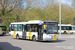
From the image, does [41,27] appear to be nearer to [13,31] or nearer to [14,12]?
[13,31]

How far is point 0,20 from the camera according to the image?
4553 cm

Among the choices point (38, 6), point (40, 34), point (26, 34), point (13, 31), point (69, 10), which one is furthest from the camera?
point (69, 10)

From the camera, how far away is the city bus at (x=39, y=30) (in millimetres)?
20312

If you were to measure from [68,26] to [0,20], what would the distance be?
18.6 metres

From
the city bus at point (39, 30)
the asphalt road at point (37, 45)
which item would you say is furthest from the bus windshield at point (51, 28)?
the asphalt road at point (37, 45)

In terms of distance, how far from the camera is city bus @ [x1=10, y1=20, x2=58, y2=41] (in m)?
20.3

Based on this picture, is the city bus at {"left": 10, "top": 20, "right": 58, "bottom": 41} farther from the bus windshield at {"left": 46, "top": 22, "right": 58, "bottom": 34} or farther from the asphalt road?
the asphalt road

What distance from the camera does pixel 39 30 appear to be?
21.4 m

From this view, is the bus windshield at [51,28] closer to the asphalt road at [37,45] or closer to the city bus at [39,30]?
the city bus at [39,30]

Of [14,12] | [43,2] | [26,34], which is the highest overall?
[43,2]

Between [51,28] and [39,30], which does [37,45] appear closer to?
[51,28]

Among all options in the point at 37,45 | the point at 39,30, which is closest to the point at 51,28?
the point at 39,30

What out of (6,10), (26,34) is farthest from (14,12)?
(26,34)

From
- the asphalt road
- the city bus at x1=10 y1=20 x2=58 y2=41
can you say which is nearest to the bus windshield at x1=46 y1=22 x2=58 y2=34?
the city bus at x1=10 y1=20 x2=58 y2=41
